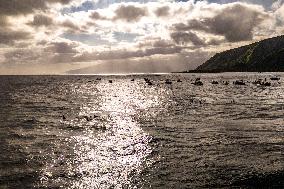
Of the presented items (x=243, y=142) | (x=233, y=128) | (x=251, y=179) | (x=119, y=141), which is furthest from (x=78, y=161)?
(x=233, y=128)

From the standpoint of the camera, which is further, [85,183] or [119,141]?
[119,141]

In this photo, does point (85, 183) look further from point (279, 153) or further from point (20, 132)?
point (20, 132)

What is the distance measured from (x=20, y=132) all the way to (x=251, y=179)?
20.9 m

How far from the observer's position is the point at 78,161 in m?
20.5

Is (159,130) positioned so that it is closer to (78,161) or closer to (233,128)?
(233,128)

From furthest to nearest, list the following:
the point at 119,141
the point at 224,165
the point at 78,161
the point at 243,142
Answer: the point at 119,141, the point at 243,142, the point at 78,161, the point at 224,165

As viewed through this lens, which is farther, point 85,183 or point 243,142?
point 243,142

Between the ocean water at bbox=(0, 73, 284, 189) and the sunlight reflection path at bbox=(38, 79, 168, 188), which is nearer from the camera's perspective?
the ocean water at bbox=(0, 73, 284, 189)

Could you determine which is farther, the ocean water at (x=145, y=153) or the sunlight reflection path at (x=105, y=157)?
the sunlight reflection path at (x=105, y=157)

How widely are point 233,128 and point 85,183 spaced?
17.3 meters

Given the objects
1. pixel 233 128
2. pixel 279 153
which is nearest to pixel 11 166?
pixel 279 153

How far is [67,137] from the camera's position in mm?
27734

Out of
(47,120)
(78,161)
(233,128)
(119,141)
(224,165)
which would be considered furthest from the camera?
(47,120)

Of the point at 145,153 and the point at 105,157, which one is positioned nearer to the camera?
the point at 105,157
